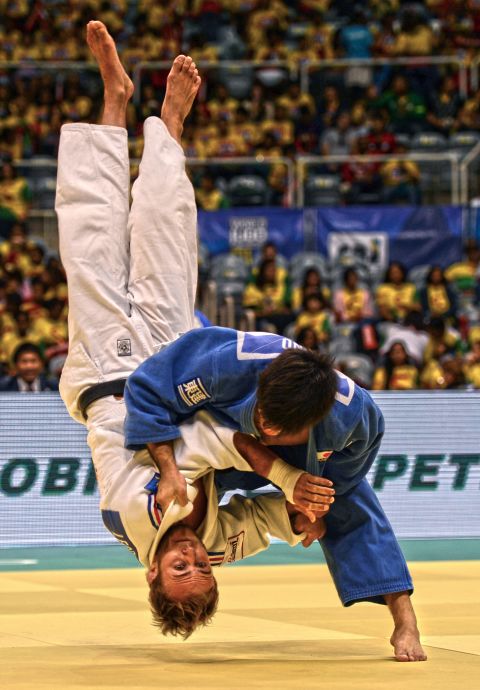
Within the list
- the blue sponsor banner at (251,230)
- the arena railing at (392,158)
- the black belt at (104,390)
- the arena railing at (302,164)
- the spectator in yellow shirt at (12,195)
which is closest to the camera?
the black belt at (104,390)

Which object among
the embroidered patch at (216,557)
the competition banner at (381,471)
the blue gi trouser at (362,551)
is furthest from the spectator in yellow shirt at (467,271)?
the embroidered patch at (216,557)

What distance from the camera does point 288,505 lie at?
4156mm

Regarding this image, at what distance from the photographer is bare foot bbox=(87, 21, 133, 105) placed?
5266 millimetres

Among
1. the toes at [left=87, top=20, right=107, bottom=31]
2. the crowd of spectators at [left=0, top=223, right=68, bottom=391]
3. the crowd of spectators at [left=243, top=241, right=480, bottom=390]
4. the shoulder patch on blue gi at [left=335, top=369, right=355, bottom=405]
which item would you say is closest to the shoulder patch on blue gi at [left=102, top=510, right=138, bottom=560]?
the shoulder patch on blue gi at [left=335, top=369, right=355, bottom=405]

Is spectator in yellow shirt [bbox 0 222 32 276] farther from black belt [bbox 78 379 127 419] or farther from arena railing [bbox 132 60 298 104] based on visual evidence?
black belt [bbox 78 379 127 419]

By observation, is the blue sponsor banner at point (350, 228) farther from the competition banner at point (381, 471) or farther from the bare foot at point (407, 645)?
the bare foot at point (407, 645)

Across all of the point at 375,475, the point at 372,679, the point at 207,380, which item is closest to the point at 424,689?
the point at 372,679

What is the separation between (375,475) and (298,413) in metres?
4.26

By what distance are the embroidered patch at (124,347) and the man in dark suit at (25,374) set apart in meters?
5.11

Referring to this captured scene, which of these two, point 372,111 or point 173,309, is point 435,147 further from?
point 173,309

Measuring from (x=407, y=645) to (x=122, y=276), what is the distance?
6.39ft

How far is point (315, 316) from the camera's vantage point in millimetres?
11922

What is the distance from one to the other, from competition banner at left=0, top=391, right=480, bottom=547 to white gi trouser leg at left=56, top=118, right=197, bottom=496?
2804 millimetres

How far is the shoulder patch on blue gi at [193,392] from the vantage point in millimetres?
3852
